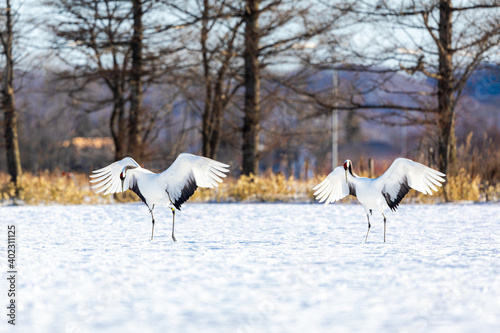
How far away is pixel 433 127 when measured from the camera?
1617 centimetres

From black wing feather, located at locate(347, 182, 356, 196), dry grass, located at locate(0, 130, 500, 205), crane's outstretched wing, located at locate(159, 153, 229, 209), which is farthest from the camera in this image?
dry grass, located at locate(0, 130, 500, 205)

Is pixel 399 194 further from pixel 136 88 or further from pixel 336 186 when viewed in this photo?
pixel 136 88

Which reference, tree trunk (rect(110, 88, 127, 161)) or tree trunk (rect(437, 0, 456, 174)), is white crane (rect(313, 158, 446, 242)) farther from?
tree trunk (rect(110, 88, 127, 161))

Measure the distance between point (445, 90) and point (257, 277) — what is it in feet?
37.4

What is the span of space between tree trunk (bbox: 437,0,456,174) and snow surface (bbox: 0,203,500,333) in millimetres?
4906

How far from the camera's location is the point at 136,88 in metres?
17.5

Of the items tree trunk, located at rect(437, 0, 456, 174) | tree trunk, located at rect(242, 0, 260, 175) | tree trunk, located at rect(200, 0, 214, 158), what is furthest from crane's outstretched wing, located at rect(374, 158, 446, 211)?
tree trunk, located at rect(200, 0, 214, 158)

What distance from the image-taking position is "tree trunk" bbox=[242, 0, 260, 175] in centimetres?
1656

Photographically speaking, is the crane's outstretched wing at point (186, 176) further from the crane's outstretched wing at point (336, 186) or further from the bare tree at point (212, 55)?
the bare tree at point (212, 55)

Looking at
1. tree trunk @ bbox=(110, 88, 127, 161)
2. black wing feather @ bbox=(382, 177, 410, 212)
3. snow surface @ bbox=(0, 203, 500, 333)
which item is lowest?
snow surface @ bbox=(0, 203, 500, 333)

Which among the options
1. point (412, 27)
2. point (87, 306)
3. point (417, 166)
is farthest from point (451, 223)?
point (87, 306)

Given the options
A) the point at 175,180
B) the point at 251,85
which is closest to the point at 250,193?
the point at 251,85

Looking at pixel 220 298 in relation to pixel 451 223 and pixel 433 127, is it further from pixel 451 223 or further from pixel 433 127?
pixel 433 127

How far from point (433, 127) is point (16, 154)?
37.8ft
